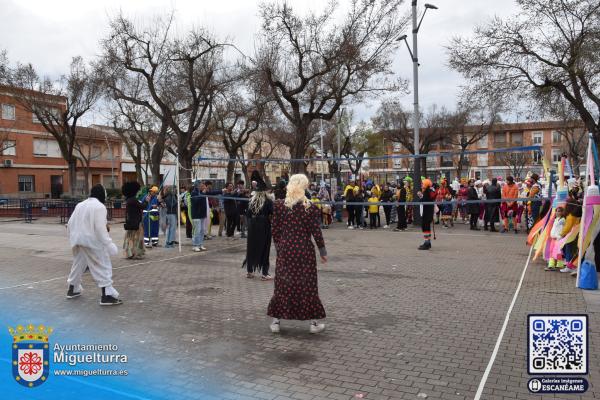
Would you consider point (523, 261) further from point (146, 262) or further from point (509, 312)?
point (146, 262)

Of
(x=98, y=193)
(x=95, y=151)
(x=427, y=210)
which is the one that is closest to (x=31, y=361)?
(x=98, y=193)

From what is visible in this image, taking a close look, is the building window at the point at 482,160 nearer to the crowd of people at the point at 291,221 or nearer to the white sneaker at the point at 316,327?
the crowd of people at the point at 291,221

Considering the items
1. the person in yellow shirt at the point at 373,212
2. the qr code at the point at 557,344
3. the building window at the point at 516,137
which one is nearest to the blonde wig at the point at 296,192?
the qr code at the point at 557,344

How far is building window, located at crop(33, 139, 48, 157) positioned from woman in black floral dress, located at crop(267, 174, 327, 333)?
50.3 m

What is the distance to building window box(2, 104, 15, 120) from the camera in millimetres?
44031

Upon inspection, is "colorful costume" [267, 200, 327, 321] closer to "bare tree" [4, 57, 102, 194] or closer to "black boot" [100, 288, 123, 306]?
"black boot" [100, 288, 123, 306]

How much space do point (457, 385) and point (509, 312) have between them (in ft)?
9.07

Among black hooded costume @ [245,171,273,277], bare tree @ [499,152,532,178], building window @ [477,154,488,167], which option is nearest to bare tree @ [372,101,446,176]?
bare tree @ [499,152,532,178]

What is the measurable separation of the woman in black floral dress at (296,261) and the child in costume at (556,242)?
600 cm

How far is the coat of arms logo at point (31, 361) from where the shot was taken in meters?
4.37

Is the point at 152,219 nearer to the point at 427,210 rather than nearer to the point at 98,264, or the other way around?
the point at 98,264

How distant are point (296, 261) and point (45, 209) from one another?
24823 millimetres

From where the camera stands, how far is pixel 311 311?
222 inches

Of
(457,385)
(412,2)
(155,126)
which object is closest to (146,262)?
(457,385)
